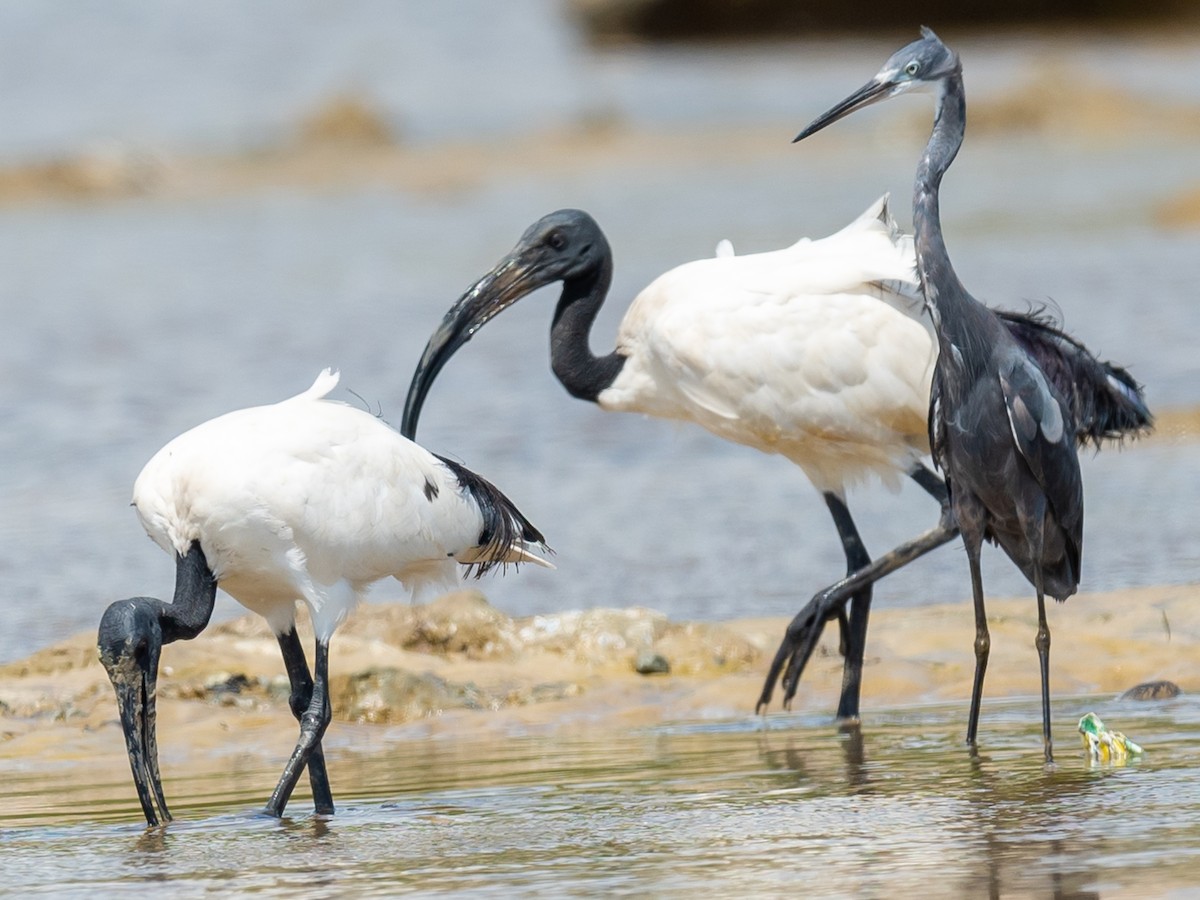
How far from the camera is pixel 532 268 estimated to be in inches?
367

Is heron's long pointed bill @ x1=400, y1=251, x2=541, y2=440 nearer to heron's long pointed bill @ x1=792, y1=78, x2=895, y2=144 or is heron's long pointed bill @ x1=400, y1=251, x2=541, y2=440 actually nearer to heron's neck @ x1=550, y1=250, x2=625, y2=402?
heron's neck @ x1=550, y1=250, x2=625, y2=402

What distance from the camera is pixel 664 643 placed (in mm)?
8703

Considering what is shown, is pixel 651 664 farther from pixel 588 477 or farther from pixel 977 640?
pixel 588 477

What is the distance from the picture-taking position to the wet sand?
8039 mm

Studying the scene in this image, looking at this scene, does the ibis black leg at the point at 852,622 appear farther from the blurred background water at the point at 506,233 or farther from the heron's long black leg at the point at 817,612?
the blurred background water at the point at 506,233

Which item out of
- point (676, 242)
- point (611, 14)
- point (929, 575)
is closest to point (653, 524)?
point (929, 575)


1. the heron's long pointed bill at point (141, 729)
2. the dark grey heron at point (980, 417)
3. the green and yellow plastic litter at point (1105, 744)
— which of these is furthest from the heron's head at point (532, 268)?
the green and yellow plastic litter at point (1105, 744)

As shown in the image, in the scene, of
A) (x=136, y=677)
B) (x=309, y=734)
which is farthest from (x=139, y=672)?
(x=309, y=734)

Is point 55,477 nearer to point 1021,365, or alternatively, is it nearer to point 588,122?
point 1021,365

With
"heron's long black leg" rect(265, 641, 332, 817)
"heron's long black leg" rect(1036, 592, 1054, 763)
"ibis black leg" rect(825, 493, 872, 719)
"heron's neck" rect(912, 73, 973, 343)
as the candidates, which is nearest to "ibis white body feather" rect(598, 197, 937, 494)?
"ibis black leg" rect(825, 493, 872, 719)

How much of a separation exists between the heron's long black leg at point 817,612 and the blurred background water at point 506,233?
0.84 metres

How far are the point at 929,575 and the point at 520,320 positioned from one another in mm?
7776

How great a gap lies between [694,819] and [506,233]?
17.2m

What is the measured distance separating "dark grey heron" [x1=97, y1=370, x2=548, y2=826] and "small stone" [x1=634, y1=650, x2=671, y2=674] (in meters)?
1.36
